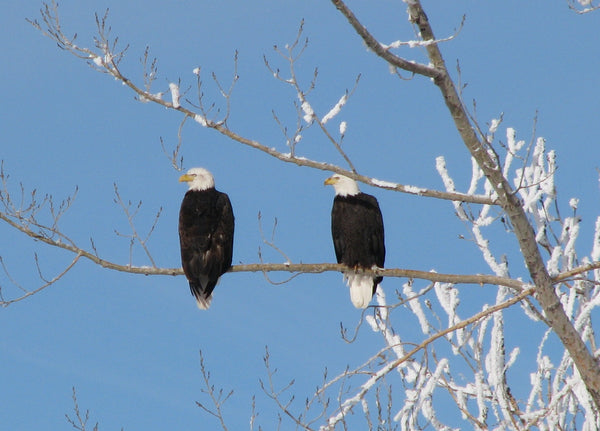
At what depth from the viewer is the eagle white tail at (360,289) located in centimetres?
832

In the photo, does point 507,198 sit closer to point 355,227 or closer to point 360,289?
point 355,227

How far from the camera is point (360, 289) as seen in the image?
8.35 meters

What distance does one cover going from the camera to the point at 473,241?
5.81 metres

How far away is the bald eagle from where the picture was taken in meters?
7.71

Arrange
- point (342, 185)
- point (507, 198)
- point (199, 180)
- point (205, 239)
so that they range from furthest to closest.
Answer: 1. point (199, 180)
2. point (342, 185)
3. point (205, 239)
4. point (507, 198)

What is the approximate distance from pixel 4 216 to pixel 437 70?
3.57 metres

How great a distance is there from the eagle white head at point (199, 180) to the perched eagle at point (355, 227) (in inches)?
44.0

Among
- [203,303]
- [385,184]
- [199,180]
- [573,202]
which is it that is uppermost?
[199,180]

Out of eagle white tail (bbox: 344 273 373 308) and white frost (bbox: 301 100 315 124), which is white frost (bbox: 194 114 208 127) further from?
eagle white tail (bbox: 344 273 373 308)

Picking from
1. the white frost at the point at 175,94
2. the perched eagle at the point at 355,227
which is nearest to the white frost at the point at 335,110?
the white frost at the point at 175,94

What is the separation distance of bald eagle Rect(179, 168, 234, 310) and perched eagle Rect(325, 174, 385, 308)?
96cm

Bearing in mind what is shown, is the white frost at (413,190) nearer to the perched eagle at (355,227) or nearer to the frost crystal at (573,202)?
the frost crystal at (573,202)

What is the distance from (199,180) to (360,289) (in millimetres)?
1824

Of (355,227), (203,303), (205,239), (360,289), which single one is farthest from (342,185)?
(203,303)
